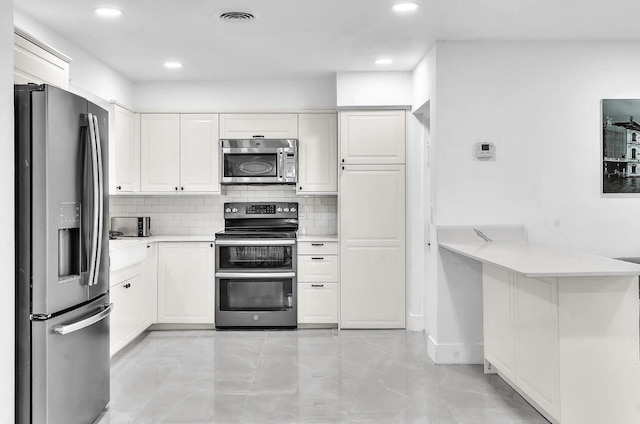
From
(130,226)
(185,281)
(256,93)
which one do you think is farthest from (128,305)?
(256,93)

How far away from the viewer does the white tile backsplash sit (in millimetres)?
5801

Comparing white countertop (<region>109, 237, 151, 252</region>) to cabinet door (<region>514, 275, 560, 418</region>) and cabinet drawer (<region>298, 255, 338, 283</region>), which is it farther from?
cabinet door (<region>514, 275, 560, 418</region>)

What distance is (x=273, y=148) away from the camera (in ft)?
17.8

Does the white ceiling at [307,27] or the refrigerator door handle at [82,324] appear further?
the white ceiling at [307,27]

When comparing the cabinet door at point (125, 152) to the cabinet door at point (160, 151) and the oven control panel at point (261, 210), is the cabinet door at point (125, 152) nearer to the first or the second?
the cabinet door at point (160, 151)

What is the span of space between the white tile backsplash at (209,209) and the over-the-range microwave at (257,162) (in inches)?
14.2

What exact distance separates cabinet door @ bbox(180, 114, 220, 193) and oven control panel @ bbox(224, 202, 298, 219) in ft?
1.20

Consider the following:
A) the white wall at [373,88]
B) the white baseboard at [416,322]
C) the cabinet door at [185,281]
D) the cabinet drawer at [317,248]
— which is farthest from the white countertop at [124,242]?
the white baseboard at [416,322]

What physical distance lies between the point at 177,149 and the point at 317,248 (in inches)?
69.0

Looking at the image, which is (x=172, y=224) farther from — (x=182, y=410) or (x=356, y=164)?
(x=182, y=410)

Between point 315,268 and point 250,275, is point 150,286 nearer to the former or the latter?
point 250,275

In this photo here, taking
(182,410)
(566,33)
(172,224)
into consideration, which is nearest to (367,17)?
(566,33)

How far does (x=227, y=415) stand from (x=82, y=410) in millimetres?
789

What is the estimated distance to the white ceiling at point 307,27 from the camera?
11.1 feet
